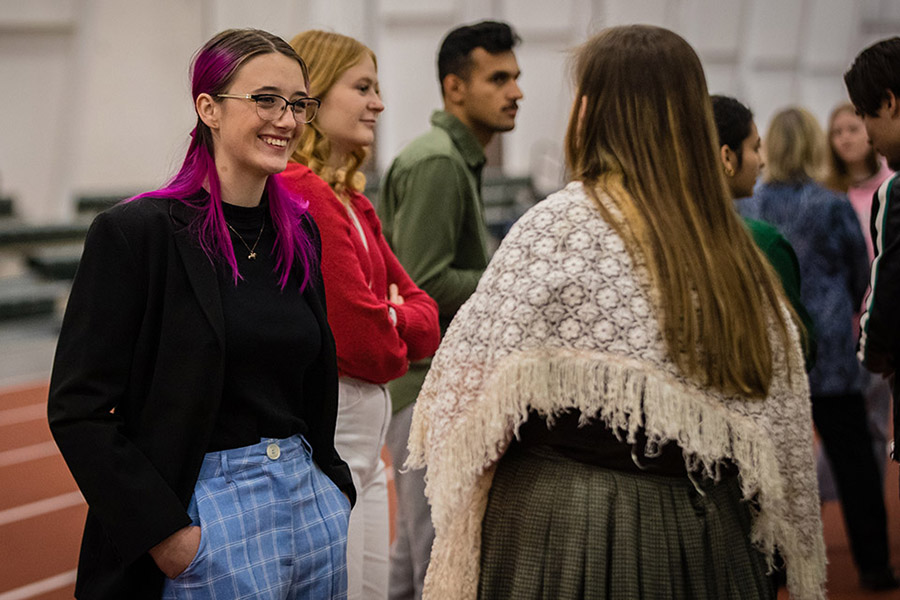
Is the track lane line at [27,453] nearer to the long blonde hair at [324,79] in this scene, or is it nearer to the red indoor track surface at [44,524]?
the red indoor track surface at [44,524]

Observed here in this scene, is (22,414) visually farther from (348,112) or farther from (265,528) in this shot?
(265,528)

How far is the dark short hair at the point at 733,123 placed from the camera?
124 inches

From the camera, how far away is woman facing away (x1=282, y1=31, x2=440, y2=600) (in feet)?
8.73

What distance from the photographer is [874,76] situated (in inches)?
108

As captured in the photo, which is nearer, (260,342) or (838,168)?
(260,342)

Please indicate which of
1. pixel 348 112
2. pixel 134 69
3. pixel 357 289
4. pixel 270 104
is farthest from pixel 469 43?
pixel 134 69

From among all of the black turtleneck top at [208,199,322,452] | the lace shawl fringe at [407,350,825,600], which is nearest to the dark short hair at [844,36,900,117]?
the lace shawl fringe at [407,350,825,600]

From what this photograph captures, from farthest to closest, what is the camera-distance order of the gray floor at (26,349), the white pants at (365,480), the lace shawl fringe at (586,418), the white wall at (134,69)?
1. the white wall at (134,69)
2. the gray floor at (26,349)
3. the white pants at (365,480)
4. the lace shawl fringe at (586,418)

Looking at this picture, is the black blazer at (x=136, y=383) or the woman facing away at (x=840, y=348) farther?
the woman facing away at (x=840, y=348)

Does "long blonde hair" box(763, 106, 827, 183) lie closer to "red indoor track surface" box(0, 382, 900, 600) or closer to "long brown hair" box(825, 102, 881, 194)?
"long brown hair" box(825, 102, 881, 194)

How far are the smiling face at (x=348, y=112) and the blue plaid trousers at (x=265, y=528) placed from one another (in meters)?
1.07

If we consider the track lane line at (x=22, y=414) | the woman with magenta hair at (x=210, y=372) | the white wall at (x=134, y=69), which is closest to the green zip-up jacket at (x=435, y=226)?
the woman with magenta hair at (x=210, y=372)

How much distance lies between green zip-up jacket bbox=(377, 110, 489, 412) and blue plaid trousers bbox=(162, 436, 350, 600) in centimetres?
128

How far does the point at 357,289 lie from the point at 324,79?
2.07 feet
